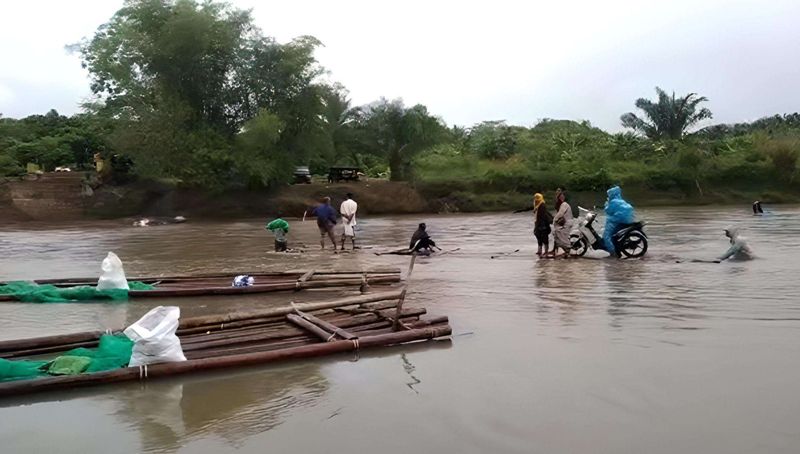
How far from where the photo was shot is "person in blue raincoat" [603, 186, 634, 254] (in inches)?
531

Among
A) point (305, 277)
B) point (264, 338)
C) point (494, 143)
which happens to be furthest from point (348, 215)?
point (494, 143)

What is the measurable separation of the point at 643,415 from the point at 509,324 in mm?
3089

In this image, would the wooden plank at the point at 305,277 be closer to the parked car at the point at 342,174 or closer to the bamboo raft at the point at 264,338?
the bamboo raft at the point at 264,338

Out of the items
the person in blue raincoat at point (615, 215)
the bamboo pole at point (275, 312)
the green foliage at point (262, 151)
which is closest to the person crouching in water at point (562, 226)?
the person in blue raincoat at point (615, 215)

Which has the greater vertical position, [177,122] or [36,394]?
[177,122]

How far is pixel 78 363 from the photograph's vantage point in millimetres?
5895

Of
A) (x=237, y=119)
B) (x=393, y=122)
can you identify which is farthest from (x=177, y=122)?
(x=393, y=122)

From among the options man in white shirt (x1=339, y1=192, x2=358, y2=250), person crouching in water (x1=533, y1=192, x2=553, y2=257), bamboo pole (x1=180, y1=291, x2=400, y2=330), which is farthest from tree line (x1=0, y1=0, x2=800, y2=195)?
bamboo pole (x1=180, y1=291, x2=400, y2=330)

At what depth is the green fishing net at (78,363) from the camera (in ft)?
18.5

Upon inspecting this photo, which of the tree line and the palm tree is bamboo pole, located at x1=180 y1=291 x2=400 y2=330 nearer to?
the tree line

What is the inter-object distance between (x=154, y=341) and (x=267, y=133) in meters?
31.0

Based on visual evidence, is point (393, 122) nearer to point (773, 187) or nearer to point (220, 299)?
point (773, 187)

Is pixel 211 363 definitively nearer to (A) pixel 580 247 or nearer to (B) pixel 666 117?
(A) pixel 580 247

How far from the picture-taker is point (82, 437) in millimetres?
4668
